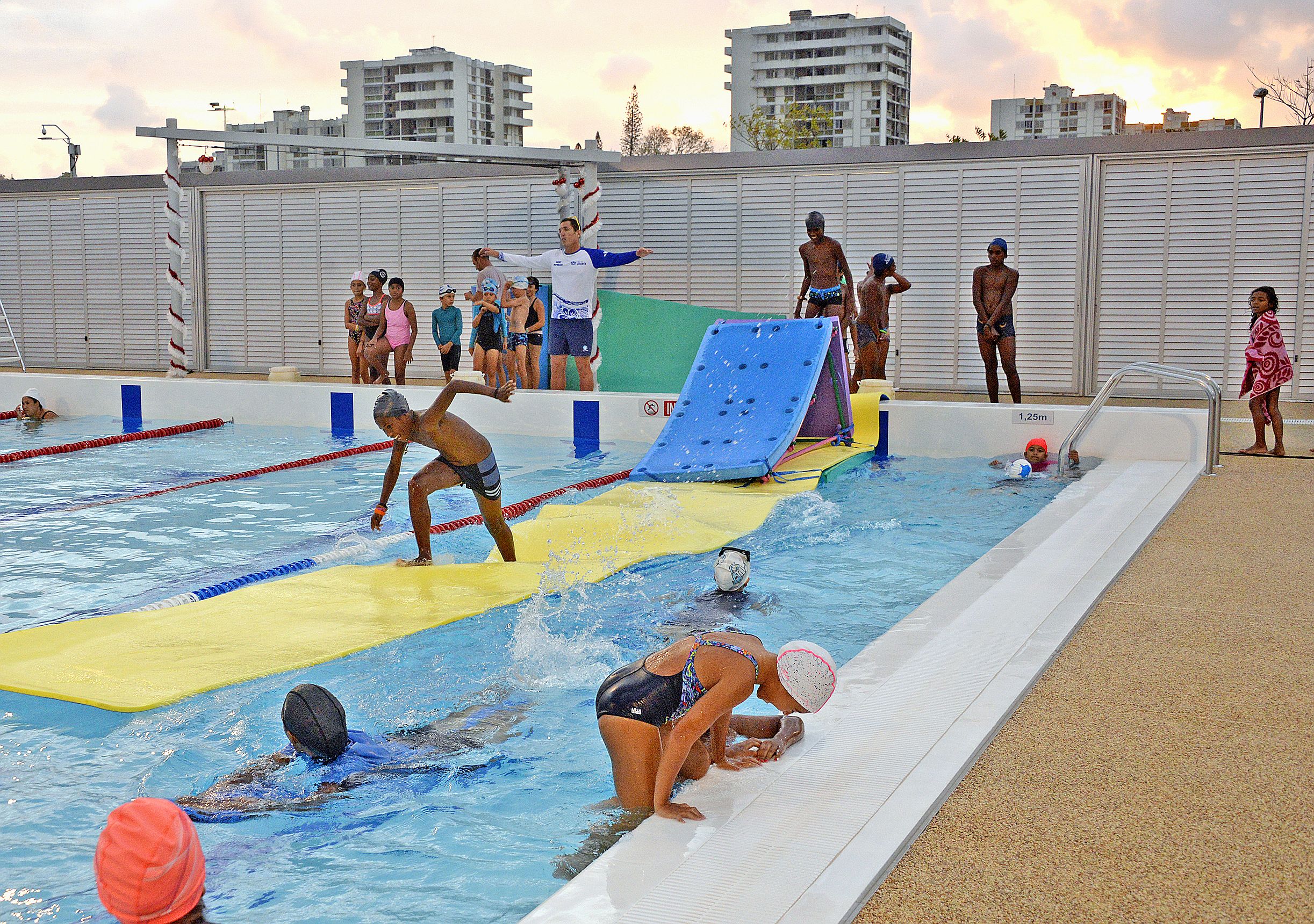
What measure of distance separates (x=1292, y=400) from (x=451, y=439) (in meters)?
11.2

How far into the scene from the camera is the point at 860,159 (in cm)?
1400

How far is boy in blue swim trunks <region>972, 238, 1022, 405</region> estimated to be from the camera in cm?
1068

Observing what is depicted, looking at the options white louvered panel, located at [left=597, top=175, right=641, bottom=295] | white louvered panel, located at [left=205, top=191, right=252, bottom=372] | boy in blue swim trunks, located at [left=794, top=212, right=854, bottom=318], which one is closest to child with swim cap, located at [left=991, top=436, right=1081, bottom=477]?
boy in blue swim trunks, located at [left=794, top=212, right=854, bottom=318]

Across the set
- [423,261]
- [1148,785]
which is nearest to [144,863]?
[1148,785]

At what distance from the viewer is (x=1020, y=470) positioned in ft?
27.8

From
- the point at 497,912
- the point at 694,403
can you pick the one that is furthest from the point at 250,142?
the point at 497,912

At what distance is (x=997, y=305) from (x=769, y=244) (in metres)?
4.42

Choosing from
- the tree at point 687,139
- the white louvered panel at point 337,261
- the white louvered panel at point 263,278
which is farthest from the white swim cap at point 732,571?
the tree at point 687,139

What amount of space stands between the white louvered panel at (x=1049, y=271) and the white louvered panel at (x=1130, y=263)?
283 millimetres

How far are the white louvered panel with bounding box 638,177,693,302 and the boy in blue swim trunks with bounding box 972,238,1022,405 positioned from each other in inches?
197

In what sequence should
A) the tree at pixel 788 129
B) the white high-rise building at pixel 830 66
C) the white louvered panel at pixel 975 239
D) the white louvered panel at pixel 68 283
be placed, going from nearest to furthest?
the white louvered panel at pixel 975 239, the white louvered panel at pixel 68 283, the tree at pixel 788 129, the white high-rise building at pixel 830 66

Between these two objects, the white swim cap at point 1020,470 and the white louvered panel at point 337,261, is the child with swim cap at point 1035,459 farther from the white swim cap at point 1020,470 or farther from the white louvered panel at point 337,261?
the white louvered panel at point 337,261

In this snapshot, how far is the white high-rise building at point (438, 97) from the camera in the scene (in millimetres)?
124688

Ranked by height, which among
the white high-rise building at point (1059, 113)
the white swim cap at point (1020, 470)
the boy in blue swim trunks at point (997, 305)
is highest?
the white high-rise building at point (1059, 113)
